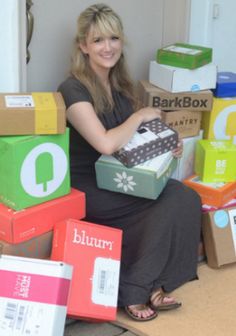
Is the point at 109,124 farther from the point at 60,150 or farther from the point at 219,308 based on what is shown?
the point at 219,308

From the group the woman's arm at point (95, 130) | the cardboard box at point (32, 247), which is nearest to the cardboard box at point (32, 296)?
the cardboard box at point (32, 247)

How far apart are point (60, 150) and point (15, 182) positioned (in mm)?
217

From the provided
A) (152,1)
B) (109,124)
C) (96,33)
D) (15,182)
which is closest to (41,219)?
(15,182)

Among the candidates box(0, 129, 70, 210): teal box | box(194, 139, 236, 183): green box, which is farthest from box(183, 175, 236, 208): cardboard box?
box(0, 129, 70, 210): teal box

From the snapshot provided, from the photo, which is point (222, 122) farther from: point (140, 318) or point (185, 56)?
point (140, 318)

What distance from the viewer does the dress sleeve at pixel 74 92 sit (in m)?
2.28

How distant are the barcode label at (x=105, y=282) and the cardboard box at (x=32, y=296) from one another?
20 cm

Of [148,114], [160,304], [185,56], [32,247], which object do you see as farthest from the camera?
[185,56]

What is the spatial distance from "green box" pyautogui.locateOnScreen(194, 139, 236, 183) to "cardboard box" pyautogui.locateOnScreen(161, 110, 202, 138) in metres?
0.10

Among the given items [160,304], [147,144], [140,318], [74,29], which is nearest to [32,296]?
[140,318]

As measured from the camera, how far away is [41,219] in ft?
6.81

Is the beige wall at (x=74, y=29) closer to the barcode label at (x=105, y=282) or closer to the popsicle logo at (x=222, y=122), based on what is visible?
the popsicle logo at (x=222, y=122)

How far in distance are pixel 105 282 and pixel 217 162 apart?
972 millimetres

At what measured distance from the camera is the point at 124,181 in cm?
226
